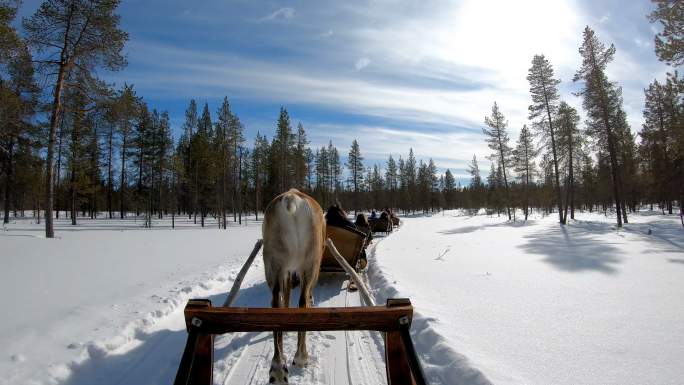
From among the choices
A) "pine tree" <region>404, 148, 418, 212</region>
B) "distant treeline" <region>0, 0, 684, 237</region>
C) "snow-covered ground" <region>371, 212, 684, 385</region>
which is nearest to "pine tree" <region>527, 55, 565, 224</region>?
"distant treeline" <region>0, 0, 684, 237</region>

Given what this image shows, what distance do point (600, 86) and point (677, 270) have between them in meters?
23.3

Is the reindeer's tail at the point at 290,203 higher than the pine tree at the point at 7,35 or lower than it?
lower

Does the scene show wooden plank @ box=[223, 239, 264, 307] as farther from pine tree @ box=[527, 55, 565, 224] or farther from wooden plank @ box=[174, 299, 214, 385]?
pine tree @ box=[527, 55, 565, 224]

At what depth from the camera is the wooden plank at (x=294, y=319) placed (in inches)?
69.5

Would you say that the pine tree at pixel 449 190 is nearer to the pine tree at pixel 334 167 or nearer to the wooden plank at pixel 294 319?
the pine tree at pixel 334 167

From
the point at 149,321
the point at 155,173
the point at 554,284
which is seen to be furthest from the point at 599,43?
the point at 155,173

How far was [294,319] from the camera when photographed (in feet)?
5.86

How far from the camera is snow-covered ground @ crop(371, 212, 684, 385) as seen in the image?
2.99 meters

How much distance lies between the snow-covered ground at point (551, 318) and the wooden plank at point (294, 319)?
155 centimetres

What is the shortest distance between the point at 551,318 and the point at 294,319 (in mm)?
4105

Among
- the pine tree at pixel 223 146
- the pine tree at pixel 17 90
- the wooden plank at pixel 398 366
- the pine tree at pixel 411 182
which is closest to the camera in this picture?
the wooden plank at pixel 398 366

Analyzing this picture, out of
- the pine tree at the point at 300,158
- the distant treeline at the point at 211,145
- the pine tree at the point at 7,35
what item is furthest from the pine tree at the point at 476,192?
the pine tree at the point at 7,35

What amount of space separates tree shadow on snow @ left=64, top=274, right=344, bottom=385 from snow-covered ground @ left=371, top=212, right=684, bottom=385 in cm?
226

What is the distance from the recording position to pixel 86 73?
14633 mm
